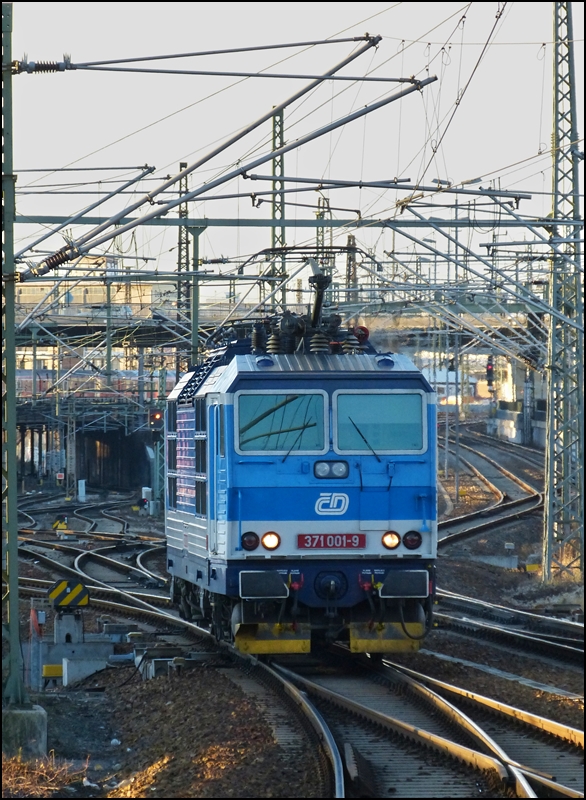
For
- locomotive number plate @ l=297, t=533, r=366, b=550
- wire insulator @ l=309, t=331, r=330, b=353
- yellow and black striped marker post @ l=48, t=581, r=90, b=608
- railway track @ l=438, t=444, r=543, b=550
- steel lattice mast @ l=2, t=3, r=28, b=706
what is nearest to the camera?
steel lattice mast @ l=2, t=3, r=28, b=706

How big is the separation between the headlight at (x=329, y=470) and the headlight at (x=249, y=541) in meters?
0.91

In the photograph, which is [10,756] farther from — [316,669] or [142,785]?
[316,669]

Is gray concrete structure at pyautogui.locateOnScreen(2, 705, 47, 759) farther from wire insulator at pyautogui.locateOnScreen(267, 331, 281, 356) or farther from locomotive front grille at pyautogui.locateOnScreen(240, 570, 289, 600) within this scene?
wire insulator at pyautogui.locateOnScreen(267, 331, 281, 356)

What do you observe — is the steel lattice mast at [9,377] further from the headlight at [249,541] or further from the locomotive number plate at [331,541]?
the locomotive number plate at [331,541]

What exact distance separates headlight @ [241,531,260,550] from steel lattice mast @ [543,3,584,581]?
9405 millimetres

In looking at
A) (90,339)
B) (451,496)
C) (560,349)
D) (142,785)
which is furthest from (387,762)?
(90,339)

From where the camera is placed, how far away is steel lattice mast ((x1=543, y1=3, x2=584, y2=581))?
20531mm

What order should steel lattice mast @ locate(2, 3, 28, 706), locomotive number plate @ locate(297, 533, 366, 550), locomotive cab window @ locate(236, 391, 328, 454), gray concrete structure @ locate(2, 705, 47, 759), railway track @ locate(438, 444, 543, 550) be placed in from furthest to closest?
1. railway track @ locate(438, 444, 543, 550)
2. locomotive cab window @ locate(236, 391, 328, 454)
3. locomotive number plate @ locate(297, 533, 366, 550)
4. steel lattice mast @ locate(2, 3, 28, 706)
5. gray concrete structure @ locate(2, 705, 47, 759)

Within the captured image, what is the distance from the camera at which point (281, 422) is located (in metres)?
12.8

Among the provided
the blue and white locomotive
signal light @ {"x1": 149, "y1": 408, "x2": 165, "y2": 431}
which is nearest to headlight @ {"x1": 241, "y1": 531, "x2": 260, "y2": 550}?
the blue and white locomotive

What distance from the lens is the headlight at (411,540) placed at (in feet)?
41.6

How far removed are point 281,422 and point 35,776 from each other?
4.58 metres

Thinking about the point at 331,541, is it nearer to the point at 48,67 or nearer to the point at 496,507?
the point at 48,67

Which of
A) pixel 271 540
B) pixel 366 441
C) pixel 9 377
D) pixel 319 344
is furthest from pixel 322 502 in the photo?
pixel 9 377
